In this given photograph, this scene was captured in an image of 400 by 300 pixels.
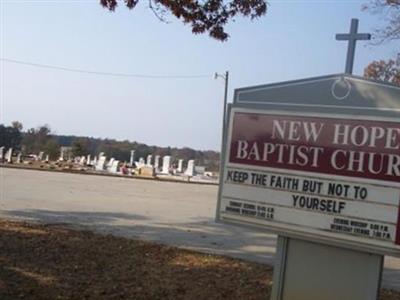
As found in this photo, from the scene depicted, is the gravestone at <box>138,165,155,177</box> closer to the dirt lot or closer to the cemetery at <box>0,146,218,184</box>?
the cemetery at <box>0,146,218,184</box>

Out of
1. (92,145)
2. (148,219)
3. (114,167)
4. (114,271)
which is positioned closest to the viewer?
(114,271)

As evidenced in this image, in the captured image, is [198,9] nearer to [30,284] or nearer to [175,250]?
[175,250]

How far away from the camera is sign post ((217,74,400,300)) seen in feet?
16.0

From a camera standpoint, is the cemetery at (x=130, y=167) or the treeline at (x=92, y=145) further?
the treeline at (x=92, y=145)

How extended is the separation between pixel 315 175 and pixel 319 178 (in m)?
0.04

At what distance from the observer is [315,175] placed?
520 cm

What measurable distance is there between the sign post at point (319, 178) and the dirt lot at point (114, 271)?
1.43 metres

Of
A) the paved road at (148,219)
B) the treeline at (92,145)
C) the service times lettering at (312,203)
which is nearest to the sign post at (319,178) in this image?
the service times lettering at (312,203)

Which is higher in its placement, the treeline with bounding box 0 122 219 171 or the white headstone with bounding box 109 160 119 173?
the treeline with bounding box 0 122 219 171

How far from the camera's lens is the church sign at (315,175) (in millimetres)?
4844

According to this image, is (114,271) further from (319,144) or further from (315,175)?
(319,144)

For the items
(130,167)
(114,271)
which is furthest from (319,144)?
(130,167)

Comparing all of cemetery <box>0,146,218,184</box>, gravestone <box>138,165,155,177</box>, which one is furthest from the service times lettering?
gravestone <box>138,165,155,177</box>

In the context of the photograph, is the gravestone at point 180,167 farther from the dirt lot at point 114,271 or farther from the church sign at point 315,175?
the church sign at point 315,175
